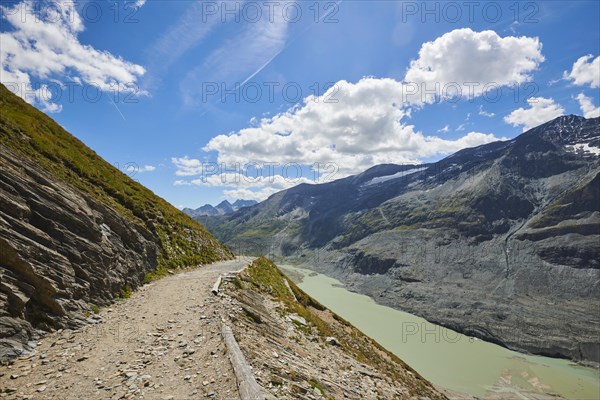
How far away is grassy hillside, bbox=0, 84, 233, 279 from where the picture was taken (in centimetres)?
2638

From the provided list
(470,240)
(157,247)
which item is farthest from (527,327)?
(157,247)

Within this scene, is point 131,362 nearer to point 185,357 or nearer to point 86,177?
point 185,357

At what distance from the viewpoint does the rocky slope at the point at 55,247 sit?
13698mm

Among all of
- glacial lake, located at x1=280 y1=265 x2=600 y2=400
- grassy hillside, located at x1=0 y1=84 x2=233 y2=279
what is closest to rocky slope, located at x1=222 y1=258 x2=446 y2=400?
grassy hillside, located at x1=0 y1=84 x2=233 y2=279

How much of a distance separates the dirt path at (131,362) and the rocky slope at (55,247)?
4.24 feet

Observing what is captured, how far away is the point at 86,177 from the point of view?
31.8m

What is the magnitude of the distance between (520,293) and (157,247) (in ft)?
455

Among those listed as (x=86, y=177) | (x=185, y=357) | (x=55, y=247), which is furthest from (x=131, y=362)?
(x=86, y=177)

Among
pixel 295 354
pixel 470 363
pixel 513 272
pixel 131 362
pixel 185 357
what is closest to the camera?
pixel 131 362

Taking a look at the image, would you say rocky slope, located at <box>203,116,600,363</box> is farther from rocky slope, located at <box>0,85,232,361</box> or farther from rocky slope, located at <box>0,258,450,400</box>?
rocky slope, located at <box>0,85,232,361</box>

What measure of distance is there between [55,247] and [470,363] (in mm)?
91930

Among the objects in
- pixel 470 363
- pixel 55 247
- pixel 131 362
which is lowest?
pixel 470 363

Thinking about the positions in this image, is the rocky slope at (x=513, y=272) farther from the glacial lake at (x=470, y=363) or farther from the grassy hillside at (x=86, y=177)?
the grassy hillside at (x=86, y=177)

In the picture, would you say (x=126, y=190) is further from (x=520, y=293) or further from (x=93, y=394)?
(x=520, y=293)
